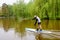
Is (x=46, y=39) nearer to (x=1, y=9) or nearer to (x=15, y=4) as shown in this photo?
(x=15, y=4)

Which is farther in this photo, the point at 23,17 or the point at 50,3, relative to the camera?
the point at 23,17

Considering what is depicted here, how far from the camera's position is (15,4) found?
50469mm

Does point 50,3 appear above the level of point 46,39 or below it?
above

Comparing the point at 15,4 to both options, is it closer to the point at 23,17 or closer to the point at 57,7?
the point at 23,17

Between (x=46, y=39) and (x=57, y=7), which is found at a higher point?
(x=57, y=7)

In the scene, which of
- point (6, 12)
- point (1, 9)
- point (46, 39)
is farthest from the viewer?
point (1, 9)

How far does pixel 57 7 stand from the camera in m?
34.5

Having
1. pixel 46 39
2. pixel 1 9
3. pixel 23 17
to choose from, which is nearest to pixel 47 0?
pixel 23 17

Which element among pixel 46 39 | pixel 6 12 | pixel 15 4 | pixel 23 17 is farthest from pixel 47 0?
pixel 6 12

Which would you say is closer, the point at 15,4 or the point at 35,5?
the point at 35,5

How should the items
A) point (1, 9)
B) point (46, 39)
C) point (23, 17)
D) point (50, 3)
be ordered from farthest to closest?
point (1, 9) → point (23, 17) → point (50, 3) → point (46, 39)

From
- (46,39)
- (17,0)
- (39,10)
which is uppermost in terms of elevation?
(17,0)

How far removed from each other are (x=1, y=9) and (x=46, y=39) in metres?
73.6

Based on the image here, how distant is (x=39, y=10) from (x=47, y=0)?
2.49 metres
